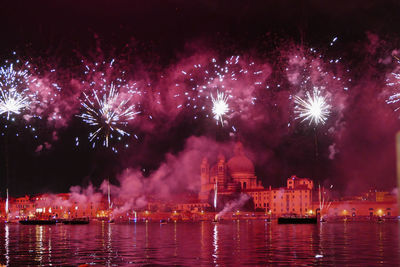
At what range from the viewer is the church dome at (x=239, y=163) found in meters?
153

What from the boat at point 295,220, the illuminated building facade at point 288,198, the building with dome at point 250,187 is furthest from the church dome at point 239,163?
the boat at point 295,220

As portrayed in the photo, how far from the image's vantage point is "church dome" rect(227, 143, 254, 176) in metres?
153

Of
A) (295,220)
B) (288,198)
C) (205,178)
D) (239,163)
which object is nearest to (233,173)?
(239,163)

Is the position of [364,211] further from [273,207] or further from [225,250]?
[225,250]

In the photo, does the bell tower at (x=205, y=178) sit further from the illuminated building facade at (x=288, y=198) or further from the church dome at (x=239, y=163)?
the illuminated building facade at (x=288, y=198)

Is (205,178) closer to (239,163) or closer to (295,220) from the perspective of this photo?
(239,163)

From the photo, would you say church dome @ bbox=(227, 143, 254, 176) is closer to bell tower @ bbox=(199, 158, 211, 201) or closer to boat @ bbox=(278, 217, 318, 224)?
bell tower @ bbox=(199, 158, 211, 201)

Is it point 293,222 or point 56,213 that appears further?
point 56,213

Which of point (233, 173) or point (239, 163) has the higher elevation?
point (239, 163)

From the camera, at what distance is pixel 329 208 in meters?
142

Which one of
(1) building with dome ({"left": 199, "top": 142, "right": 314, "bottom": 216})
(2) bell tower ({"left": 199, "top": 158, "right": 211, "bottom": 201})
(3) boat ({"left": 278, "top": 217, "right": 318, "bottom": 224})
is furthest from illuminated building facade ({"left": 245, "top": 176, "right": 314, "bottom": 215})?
(3) boat ({"left": 278, "top": 217, "right": 318, "bottom": 224})

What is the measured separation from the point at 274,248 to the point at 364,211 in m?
112

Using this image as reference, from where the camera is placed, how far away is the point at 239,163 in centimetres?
15350

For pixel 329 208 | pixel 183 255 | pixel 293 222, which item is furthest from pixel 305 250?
pixel 329 208
